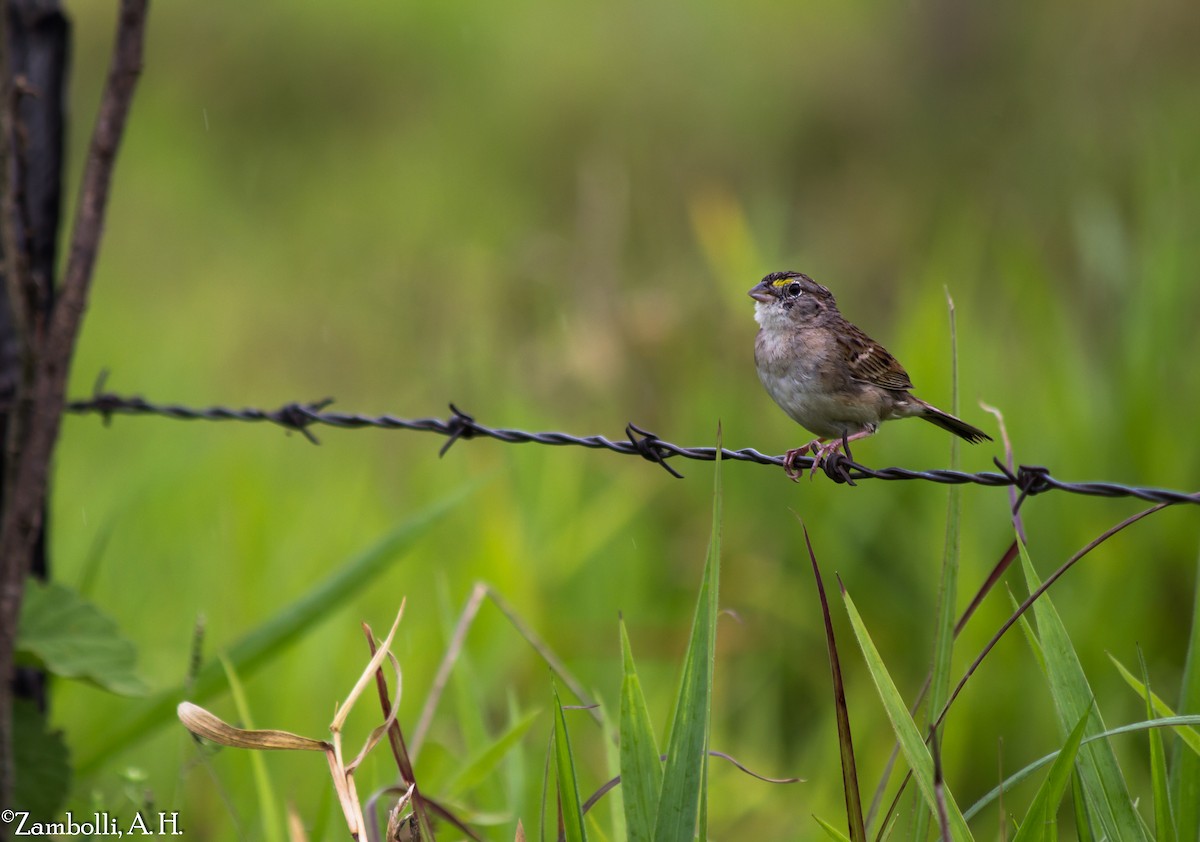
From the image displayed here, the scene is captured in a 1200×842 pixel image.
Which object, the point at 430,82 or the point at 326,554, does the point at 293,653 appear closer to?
the point at 326,554

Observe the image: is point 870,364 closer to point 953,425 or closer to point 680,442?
point 953,425

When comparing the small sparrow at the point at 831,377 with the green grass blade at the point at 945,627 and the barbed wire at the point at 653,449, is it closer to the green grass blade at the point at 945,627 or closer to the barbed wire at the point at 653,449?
the barbed wire at the point at 653,449

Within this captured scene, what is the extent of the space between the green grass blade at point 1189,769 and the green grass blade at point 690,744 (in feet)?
2.74

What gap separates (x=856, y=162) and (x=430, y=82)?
22.3 feet

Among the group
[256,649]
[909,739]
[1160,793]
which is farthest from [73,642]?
[1160,793]

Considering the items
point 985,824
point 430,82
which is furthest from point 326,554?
point 430,82

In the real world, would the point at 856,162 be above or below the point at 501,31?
below

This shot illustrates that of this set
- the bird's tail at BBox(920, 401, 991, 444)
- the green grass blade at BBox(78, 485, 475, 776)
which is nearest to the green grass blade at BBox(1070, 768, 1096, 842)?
the bird's tail at BBox(920, 401, 991, 444)

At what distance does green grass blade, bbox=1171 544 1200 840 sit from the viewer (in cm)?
208

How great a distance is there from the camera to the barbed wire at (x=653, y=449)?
214cm

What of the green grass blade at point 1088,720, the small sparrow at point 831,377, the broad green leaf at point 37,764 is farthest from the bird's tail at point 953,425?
the broad green leaf at point 37,764

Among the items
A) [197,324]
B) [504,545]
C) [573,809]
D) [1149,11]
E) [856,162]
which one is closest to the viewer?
[573,809]

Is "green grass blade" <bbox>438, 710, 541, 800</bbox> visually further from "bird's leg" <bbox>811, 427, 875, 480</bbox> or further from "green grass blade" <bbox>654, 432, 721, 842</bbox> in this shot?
"bird's leg" <bbox>811, 427, 875, 480</bbox>

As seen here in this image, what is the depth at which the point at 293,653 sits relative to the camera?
4.04 meters
